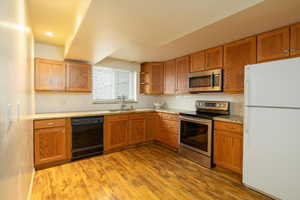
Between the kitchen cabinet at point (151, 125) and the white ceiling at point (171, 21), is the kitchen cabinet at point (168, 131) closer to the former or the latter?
the kitchen cabinet at point (151, 125)

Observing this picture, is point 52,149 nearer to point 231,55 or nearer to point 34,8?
point 34,8

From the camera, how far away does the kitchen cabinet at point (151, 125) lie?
3.93 metres

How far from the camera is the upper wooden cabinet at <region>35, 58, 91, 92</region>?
287 cm

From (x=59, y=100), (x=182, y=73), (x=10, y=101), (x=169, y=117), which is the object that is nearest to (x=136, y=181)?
(x=169, y=117)

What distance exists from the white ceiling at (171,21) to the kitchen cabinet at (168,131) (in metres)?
1.74

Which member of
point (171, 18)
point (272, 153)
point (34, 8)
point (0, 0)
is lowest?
point (272, 153)

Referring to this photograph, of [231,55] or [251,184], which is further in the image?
[231,55]

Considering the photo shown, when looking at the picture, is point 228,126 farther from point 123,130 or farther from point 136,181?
point 123,130

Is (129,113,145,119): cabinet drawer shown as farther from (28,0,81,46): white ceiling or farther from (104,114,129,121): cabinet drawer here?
(28,0,81,46): white ceiling

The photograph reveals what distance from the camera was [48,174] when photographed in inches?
95.7

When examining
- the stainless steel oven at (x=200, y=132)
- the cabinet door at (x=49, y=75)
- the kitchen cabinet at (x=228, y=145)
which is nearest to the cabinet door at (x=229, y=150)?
the kitchen cabinet at (x=228, y=145)

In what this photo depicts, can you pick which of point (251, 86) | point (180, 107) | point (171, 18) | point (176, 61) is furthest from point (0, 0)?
point (180, 107)

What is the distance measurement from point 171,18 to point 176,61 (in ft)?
6.81

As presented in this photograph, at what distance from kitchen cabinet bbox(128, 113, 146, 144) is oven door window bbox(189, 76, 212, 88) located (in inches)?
58.4
